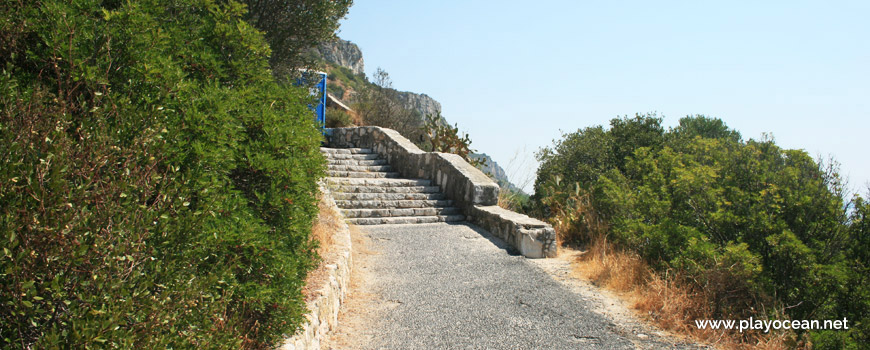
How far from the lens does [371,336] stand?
4.04 meters

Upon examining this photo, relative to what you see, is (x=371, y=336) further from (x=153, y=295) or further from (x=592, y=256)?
(x=592, y=256)

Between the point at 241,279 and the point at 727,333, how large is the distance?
3686mm

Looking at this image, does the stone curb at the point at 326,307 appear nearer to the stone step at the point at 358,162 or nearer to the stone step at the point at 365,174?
the stone step at the point at 365,174

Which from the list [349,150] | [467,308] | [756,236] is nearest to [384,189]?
[349,150]

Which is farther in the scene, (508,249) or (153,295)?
(508,249)

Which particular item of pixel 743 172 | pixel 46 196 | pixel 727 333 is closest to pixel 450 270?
pixel 727 333

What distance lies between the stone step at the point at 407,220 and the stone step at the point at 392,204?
15.8 inches

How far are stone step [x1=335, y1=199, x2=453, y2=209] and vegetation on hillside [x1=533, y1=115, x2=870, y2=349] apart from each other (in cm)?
347

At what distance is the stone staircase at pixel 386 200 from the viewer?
8.56m

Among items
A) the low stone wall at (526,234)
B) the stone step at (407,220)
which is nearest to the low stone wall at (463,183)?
the low stone wall at (526,234)

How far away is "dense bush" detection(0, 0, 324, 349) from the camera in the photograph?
1570mm

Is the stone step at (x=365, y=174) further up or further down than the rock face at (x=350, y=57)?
further down

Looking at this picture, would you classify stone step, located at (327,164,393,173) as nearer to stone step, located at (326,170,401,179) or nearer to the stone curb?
stone step, located at (326,170,401,179)

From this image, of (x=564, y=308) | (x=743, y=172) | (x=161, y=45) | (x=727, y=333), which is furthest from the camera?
(x=743, y=172)
